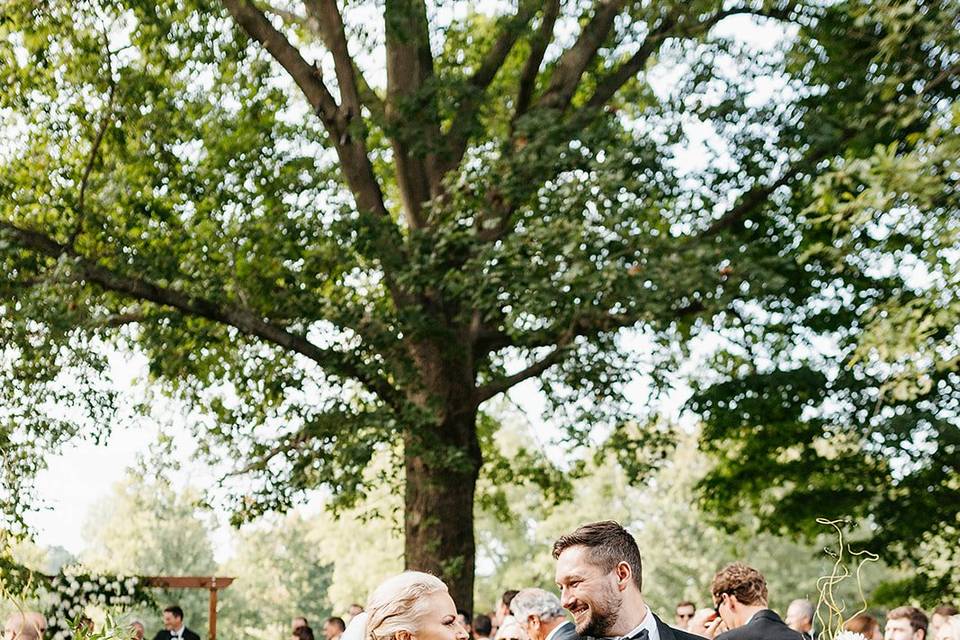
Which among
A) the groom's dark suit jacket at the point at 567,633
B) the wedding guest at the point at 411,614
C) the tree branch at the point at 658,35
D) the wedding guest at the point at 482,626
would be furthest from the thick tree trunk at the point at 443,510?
the wedding guest at the point at 411,614

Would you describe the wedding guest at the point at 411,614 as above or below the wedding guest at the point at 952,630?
below

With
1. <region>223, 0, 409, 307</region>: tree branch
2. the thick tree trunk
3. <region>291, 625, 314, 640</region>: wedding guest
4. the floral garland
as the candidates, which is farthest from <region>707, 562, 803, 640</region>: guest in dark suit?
the floral garland

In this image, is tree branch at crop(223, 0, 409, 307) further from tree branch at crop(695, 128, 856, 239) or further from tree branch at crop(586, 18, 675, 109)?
tree branch at crop(695, 128, 856, 239)

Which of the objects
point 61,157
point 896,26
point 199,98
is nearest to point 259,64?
point 199,98

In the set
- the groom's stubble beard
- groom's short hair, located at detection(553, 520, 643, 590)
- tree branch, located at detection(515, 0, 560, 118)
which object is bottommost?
the groom's stubble beard

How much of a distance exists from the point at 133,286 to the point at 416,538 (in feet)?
14.3

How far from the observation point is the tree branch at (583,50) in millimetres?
16578

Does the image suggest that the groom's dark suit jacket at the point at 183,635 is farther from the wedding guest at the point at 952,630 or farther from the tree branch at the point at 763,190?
the wedding guest at the point at 952,630

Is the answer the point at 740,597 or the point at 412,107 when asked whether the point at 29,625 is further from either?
the point at 412,107

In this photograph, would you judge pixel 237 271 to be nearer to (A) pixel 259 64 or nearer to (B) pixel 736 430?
(A) pixel 259 64

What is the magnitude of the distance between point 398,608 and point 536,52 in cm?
1355

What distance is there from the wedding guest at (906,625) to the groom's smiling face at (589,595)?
5118 mm

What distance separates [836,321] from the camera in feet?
57.3

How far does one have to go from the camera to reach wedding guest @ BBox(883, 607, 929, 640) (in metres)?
8.78
